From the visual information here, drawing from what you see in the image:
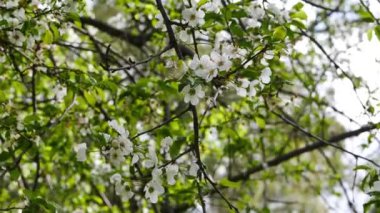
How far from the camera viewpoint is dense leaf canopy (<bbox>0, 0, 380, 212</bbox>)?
1.62 m

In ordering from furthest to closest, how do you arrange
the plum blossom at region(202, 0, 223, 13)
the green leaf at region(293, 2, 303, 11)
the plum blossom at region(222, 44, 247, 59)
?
1. the green leaf at region(293, 2, 303, 11)
2. the plum blossom at region(202, 0, 223, 13)
3. the plum blossom at region(222, 44, 247, 59)

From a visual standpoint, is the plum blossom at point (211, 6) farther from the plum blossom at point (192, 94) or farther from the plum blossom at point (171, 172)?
the plum blossom at point (171, 172)

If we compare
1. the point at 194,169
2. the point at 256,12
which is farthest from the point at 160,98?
the point at 194,169

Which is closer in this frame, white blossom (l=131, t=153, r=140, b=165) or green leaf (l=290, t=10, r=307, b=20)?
white blossom (l=131, t=153, r=140, b=165)

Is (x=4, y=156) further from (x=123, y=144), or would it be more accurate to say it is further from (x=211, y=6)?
(x=211, y=6)

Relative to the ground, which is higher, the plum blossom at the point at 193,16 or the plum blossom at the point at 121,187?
the plum blossom at the point at 193,16

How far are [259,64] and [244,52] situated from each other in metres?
0.31

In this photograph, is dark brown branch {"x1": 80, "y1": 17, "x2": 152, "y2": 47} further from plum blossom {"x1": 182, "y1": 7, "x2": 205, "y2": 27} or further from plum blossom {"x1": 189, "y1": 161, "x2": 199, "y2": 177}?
plum blossom {"x1": 189, "y1": 161, "x2": 199, "y2": 177}

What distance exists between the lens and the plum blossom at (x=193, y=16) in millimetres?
1731

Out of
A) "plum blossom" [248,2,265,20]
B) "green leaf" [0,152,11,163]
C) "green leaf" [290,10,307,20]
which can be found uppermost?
"plum blossom" [248,2,265,20]

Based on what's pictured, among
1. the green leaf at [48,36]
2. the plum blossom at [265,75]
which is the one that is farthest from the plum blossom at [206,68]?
the green leaf at [48,36]

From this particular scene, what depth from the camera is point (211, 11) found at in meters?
1.91

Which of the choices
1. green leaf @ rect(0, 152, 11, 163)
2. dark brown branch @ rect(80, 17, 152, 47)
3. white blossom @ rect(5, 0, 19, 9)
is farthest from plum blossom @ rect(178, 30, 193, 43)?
dark brown branch @ rect(80, 17, 152, 47)

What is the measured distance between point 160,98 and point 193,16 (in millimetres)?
781
